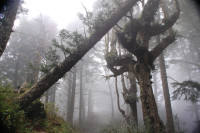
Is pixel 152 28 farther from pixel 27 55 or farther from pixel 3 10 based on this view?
pixel 27 55

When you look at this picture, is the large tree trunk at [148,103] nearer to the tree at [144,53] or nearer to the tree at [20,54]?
the tree at [144,53]

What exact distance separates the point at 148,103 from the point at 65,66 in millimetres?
4246

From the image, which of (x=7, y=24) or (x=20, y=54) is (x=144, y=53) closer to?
(x=7, y=24)

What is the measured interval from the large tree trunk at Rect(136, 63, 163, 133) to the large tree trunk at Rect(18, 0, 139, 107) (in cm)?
266

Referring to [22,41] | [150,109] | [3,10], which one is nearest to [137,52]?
[150,109]

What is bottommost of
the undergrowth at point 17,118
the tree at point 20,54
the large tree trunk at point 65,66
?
the undergrowth at point 17,118

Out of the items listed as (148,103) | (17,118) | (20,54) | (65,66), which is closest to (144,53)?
(148,103)

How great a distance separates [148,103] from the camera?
599 centimetres

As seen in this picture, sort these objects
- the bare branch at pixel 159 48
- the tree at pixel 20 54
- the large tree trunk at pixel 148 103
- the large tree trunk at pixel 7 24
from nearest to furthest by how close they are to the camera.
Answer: the large tree trunk at pixel 7 24 → the large tree trunk at pixel 148 103 → the bare branch at pixel 159 48 → the tree at pixel 20 54

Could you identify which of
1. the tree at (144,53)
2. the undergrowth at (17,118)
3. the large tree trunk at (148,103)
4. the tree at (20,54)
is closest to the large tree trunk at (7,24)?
the undergrowth at (17,118)

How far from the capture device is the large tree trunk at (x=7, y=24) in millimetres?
5367

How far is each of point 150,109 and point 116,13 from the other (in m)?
4.97

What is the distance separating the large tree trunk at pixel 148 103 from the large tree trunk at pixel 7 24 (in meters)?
6.13

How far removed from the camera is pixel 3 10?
18.7 ft
